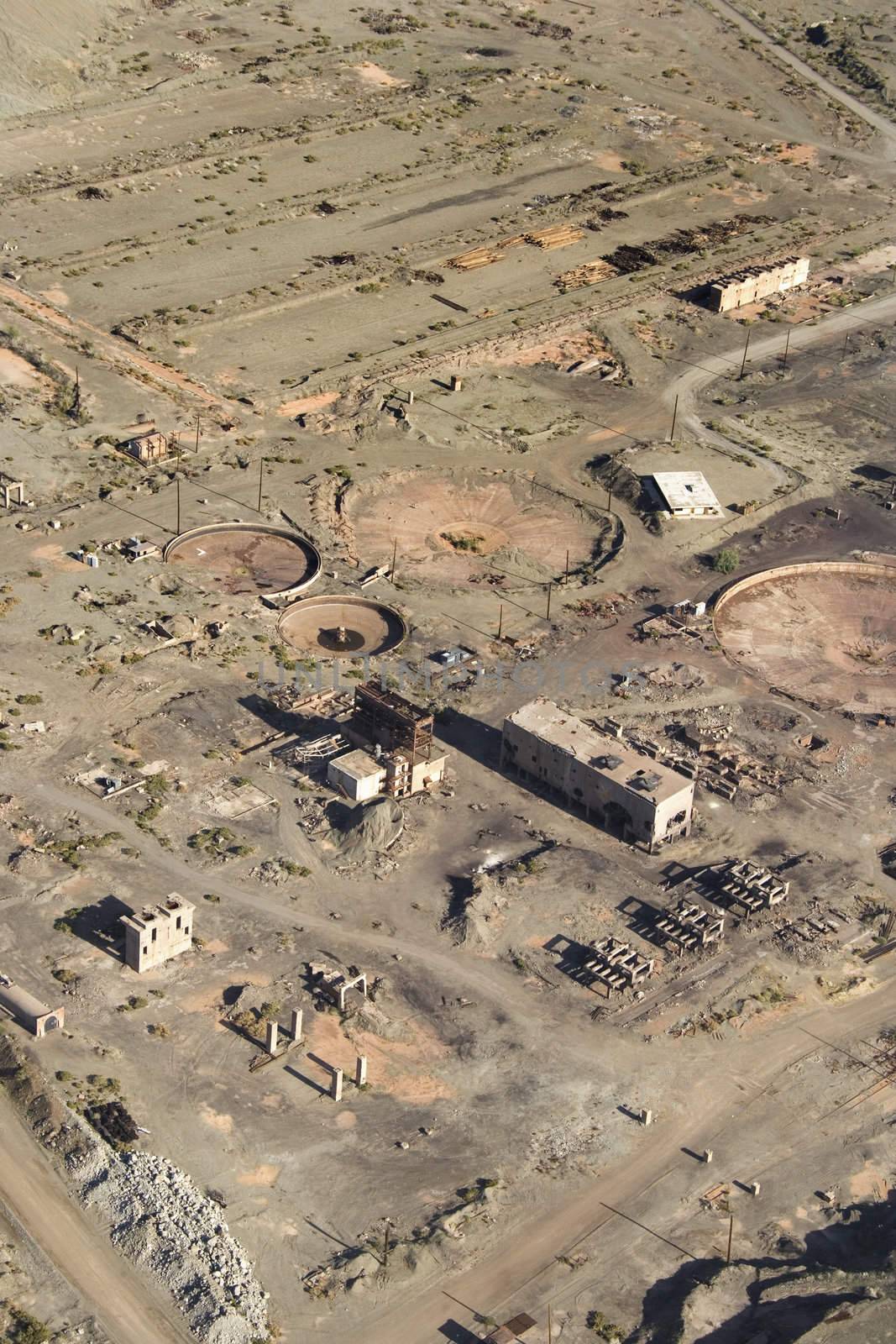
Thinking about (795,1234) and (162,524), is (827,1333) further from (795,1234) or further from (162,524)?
(162,524)

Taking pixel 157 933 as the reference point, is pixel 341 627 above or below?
below

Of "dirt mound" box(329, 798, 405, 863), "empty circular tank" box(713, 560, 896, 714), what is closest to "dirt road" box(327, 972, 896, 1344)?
"dirt mound" box(329, 798, 405, 863)

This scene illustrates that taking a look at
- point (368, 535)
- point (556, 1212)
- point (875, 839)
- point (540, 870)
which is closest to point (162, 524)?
point (368, 535)

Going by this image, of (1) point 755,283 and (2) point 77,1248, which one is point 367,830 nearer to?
(2) point 77,1248

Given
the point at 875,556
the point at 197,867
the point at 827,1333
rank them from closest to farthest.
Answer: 1. the point at 827,1333
2. the point at 197,867
3. the point at 875,556

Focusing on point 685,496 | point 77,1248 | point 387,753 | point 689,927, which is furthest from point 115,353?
point 77,1248

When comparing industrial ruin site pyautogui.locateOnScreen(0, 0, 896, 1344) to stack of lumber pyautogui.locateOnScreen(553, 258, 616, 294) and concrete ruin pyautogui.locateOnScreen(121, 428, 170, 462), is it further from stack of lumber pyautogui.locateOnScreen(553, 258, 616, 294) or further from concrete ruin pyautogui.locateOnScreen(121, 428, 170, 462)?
stack of lumber pyautogui.locateOnScreen(553, 258, 616, 294)
